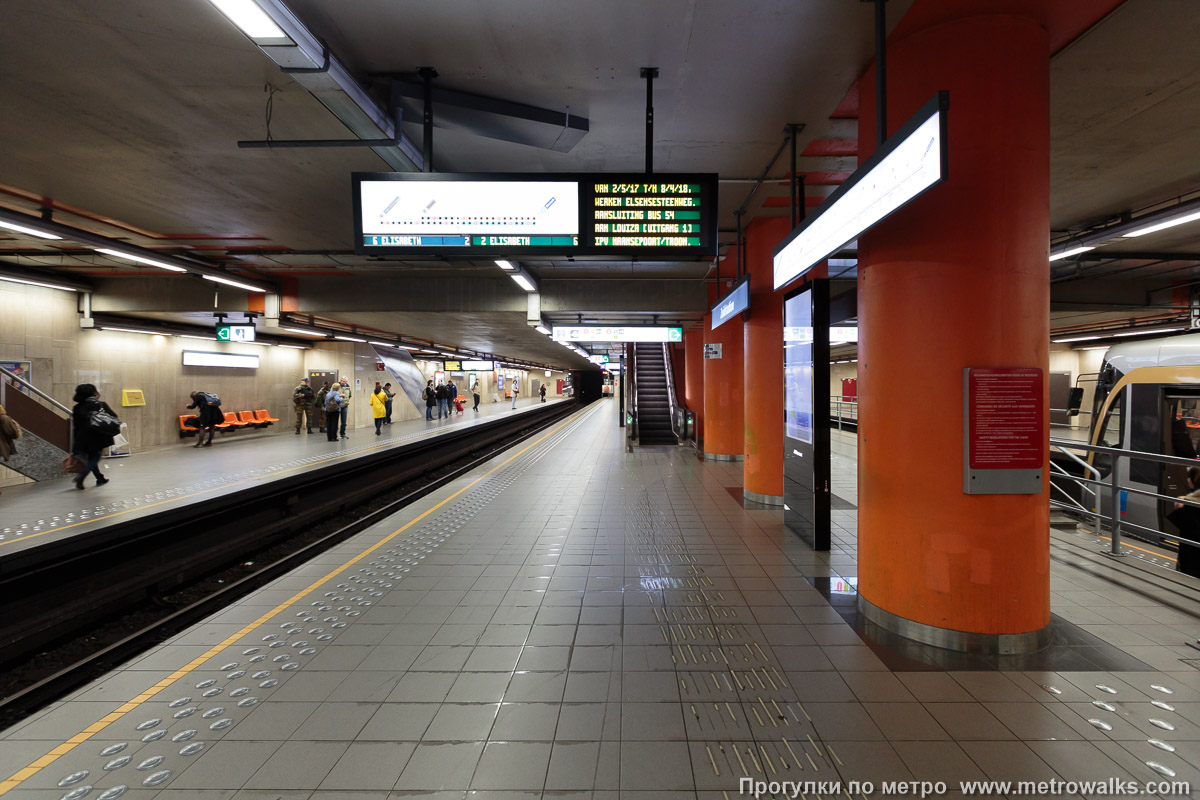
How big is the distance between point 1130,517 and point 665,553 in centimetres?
678

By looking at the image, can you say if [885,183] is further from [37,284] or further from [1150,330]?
[1150,330]

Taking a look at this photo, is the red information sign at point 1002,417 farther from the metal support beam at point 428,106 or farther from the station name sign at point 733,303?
the metal support beam at point 428,106

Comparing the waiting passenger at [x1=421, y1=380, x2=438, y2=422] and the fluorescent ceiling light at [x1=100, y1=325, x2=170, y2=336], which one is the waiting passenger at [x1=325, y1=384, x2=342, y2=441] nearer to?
the fluorescent ceiling light at [x1=100, y1=325, x2=170, y2=336]

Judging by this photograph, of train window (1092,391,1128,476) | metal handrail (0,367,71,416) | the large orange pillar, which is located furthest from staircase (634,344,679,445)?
metal handrail (0,367,71,416)

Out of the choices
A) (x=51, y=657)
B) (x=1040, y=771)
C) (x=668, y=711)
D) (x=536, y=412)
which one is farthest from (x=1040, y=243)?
(x=536, y=412)

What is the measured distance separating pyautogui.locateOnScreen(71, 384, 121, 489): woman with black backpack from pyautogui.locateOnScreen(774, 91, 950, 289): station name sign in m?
9.97

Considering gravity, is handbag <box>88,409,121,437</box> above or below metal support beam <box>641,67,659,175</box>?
below

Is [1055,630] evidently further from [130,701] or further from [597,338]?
[597,338]

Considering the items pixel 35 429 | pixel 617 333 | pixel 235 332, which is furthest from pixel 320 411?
pixel 617 333

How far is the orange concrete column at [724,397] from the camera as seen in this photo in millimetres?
10258

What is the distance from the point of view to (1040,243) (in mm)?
3020

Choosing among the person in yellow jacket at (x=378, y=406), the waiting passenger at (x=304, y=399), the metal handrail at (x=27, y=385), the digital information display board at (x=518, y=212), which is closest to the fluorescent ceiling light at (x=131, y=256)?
the metal handrail at (x=27, y=385)

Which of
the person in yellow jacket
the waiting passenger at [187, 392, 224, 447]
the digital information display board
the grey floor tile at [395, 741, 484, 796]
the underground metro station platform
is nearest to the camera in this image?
the grey floor tile at [395, 741, 484, 796]

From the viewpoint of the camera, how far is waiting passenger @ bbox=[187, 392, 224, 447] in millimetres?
13203
